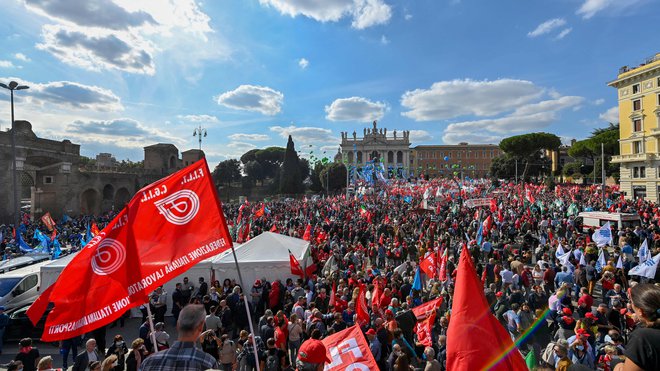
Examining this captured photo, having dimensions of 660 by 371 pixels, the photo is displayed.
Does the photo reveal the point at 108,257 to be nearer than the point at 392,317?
Yes

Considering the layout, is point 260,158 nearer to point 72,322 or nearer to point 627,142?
point 627,142

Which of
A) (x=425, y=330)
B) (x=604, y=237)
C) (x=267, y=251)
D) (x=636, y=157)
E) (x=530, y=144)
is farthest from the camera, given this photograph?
(x=530, y=144)

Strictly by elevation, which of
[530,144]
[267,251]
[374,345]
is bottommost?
[374,345]

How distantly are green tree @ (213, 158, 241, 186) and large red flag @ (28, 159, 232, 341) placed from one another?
67.9m

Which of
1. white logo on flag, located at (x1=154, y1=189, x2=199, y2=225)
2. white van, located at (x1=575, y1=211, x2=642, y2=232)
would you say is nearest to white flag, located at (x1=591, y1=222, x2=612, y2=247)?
white van, located at (x1=575, y1=211, x2=642, y2=232)

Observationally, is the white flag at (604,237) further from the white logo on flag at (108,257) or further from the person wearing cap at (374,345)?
the white logo on flag at (108,257)

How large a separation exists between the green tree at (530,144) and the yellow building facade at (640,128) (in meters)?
32.3

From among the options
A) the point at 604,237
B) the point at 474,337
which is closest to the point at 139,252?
the point at 474,337

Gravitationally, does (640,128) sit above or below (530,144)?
below

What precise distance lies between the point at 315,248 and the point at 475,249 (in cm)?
623

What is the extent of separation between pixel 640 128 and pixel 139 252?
167 feet

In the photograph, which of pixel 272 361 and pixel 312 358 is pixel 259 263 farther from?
pixel 312 358

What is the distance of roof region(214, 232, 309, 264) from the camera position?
11.0 meters

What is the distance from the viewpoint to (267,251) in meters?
11.5
